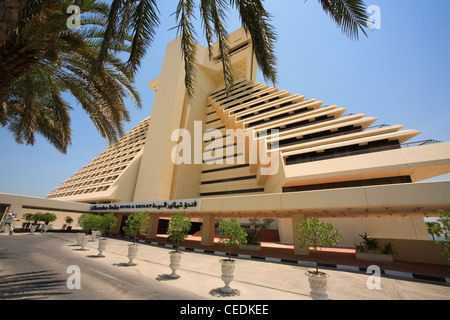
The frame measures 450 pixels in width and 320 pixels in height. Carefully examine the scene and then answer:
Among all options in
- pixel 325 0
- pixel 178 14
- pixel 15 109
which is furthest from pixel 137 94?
pixel 325 0

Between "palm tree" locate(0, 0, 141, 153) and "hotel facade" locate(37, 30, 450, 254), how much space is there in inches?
134

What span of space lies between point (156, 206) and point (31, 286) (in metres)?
15.4

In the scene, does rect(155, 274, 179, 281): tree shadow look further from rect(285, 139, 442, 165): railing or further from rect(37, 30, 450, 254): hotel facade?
rect(285, 139, 442, 165): railing

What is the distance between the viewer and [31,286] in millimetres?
5668

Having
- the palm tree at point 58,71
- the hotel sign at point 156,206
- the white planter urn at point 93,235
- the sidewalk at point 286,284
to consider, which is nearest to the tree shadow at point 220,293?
the sidewalk at point 286,284

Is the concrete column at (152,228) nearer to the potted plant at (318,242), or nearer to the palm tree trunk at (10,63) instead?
the palm tree trunk at (10,63)

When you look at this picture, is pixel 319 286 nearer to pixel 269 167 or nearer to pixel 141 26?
pixel 141 26

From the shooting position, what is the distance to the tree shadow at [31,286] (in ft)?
16.2

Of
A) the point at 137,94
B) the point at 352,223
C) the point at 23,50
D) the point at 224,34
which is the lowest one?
the point at 352,223

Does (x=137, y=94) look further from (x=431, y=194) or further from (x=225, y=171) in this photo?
(x=225, y=171)

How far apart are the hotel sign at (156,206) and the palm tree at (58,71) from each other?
29.7ft

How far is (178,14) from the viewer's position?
5.04m

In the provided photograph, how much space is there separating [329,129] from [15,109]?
28107 mm
